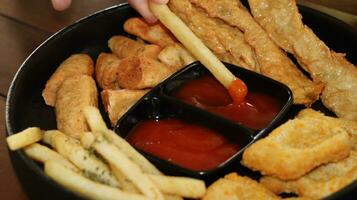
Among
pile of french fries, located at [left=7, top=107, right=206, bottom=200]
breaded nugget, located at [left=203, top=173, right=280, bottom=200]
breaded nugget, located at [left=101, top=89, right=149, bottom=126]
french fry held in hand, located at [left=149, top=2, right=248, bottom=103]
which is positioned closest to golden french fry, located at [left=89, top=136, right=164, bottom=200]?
pile of french fries, located at [left=7, top=107, right=206, bottom=200]

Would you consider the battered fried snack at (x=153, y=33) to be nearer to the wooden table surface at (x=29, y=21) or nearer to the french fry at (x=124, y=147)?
the wooden table surface at (x=29, y=21)

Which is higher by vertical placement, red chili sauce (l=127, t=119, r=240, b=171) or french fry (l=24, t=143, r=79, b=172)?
french fry (l=24, t=143, r=79, b=172)

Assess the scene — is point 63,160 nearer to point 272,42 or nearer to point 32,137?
point 32,137

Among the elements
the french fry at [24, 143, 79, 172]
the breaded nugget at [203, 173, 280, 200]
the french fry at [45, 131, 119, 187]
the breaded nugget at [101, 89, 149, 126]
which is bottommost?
the breaded nugget at [203, 173, 280, 200]

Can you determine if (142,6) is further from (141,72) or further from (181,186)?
(181,186)

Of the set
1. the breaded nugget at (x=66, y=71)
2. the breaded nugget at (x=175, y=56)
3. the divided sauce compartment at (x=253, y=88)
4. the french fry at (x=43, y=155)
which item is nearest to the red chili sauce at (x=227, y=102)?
the divided sauce compartment at (x=253, y=88)

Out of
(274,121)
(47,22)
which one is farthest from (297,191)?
(47,22)

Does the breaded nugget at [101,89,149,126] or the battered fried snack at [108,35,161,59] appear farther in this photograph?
the battered fried snack at [108,35,161,59]

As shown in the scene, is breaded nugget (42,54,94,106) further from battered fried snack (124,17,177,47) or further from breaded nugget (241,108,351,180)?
breaded nugget (241,108,351,180)
